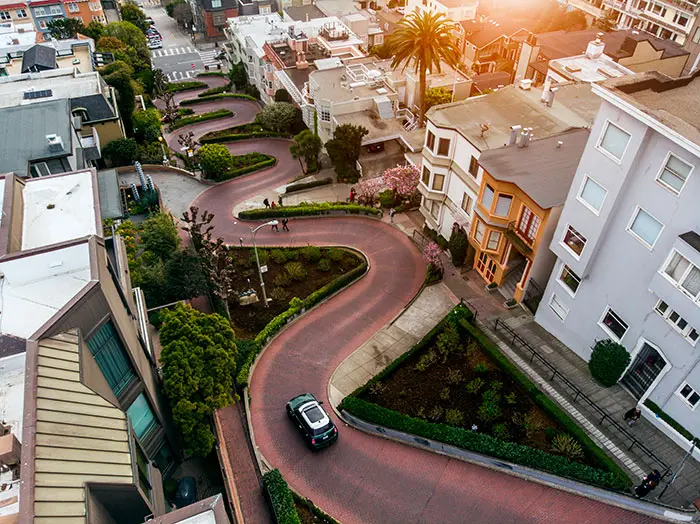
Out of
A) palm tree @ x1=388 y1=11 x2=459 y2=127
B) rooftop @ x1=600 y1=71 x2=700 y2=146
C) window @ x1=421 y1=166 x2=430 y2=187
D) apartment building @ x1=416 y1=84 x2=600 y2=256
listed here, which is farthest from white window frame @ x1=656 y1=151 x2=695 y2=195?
palm tree @ x1=388 y1=11 x2=459 y2=127

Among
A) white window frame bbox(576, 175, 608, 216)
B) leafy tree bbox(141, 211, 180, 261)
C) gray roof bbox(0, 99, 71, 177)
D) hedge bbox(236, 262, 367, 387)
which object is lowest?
hedge bbox(236, 262, 367, 387)

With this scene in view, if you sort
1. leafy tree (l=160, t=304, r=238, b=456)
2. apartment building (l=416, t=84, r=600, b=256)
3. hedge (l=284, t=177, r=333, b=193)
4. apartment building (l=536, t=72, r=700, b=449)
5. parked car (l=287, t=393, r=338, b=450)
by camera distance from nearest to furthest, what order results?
apartment building (l=536, t=72, r=700, b=449) < leafy tree (l=160, t=304, r=238, b=456) < parked car (l=287, t=393, r=338, b=450) < apartment building (l=416, t=84, r=600, b=256) < hedge (l=284, t=177, r=333, b=193)

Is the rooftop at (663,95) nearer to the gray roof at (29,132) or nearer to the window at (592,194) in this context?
the window at (592,194)

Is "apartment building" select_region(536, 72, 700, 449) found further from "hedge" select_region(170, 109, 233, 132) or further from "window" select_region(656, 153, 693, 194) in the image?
"hedge" select_region(170, 109, 233, 132)

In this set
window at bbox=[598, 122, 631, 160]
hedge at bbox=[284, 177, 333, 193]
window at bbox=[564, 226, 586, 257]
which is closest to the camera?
window at bbox=[598, 122, 631, 160]

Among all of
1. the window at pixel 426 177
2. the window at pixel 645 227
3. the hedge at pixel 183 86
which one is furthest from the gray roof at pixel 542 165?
the hedge at pixel 183 86

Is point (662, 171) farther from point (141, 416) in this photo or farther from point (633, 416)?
point (141, 416)

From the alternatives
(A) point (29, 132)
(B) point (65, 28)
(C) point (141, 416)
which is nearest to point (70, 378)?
(C) point (141, 416)
